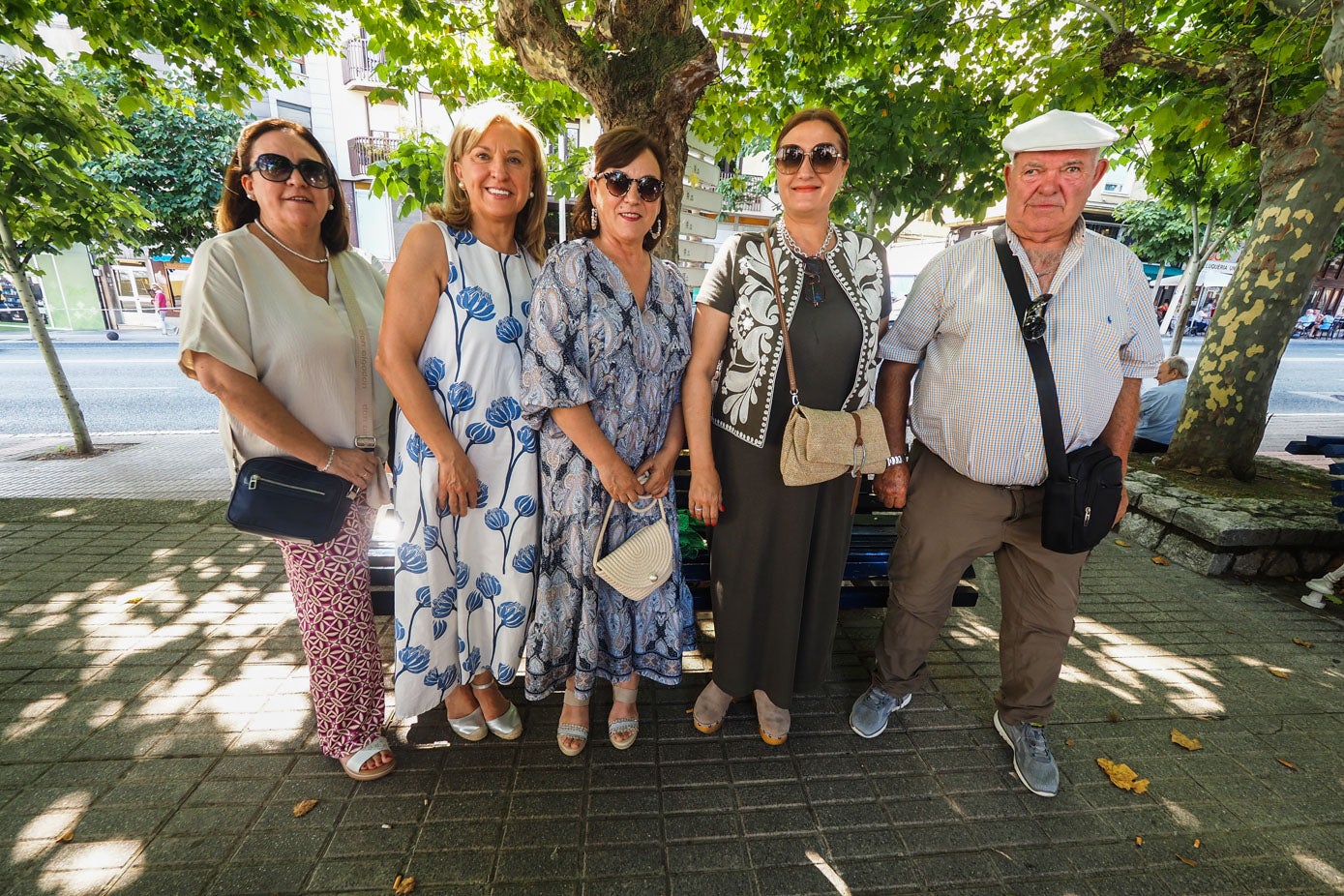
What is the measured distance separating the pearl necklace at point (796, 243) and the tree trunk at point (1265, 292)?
4.69m

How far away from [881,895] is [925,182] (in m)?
6.53

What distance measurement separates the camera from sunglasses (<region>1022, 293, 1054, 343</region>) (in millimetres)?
2105

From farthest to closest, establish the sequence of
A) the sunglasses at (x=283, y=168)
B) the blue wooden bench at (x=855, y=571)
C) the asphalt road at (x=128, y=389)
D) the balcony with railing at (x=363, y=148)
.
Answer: the balcony with railing at (x=363, y=148) → the asphalt road at (x=128, y=389) → the blue wooden bench at (x=855, y=571) → the sunglasses at (x=283, y=168)

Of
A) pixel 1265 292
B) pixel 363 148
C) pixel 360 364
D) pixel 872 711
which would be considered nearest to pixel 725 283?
pixel 360 364

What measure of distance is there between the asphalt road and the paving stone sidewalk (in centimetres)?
721

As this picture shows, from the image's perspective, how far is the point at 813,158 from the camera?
80.5 inches

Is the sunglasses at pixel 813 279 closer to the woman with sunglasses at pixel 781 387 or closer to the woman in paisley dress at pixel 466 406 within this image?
the woman with sunglasses at pixel 781 387

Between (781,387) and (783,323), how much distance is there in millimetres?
225

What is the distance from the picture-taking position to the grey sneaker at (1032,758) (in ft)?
7.60

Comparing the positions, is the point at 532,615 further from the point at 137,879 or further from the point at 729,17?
the point at 729,17

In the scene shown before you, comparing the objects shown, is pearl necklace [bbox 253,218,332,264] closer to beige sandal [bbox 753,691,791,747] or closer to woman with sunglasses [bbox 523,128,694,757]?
woman with sunglasses [bbox 523,128,694,757]

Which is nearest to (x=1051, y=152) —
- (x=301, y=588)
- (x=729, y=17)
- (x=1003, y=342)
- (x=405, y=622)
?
(x=1003, y=342)

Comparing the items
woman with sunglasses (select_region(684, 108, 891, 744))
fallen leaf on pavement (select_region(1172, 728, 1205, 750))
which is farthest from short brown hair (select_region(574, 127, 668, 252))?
fallen leaf on pavement (select_region(1172, 728, 1205, 750))

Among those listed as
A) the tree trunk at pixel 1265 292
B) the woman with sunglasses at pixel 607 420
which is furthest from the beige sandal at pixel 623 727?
the tree trunk at pixel 1265 292
